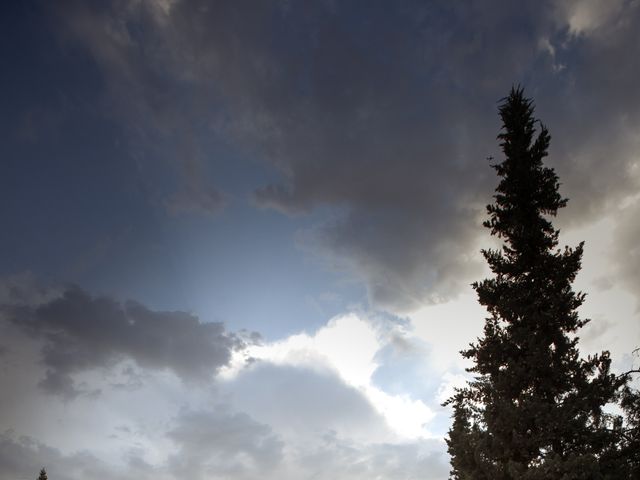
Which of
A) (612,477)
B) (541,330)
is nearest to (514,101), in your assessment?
(541,330)

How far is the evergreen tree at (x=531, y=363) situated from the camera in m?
14.6

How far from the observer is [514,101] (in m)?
20.6

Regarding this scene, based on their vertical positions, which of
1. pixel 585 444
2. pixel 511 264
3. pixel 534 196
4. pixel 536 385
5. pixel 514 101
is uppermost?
pixel 514 101

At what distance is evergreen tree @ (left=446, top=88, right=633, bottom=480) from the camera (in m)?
14.6

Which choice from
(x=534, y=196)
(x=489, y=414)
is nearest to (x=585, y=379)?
(x=489, y=414)

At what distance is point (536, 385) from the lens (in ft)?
52.6

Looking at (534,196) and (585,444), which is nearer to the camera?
(585,444)

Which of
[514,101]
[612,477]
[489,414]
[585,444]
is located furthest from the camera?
[514,101]

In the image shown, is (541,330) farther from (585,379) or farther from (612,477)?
(612,477)

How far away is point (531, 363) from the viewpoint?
51.6 ft

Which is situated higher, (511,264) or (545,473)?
(511,264)

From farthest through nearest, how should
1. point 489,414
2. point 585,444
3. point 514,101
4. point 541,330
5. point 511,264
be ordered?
1. point 514,101
2. point 511,264
3. point 541,330
4. point 489,414
5. point 585,444

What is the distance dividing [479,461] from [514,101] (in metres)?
17.5

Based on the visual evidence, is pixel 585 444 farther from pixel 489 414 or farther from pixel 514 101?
pixel 514 101
